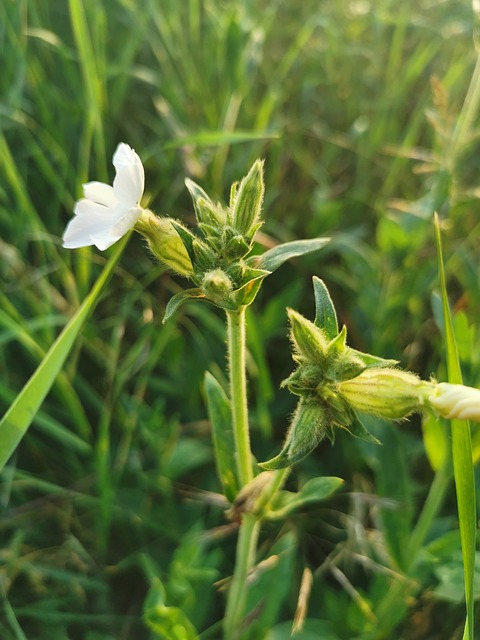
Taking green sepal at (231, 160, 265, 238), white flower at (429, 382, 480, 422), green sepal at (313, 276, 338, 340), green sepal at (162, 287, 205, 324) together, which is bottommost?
white flower at (429, 382, 480, 422)

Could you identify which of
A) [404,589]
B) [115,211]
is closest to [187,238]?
[115,211]

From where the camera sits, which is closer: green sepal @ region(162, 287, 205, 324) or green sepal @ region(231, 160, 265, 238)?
green sepal @ region(162, 287, 205, 324)

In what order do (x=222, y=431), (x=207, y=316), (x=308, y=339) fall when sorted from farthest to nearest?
(x=207, y=316) < (x=222, y=431) < (x=308, y=339)

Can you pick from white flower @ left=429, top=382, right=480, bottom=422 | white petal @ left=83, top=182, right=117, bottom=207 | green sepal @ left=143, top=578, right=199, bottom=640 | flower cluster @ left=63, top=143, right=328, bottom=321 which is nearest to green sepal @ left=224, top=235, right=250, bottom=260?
flower cluster @ left=63, top=143, right=328, bottom=321

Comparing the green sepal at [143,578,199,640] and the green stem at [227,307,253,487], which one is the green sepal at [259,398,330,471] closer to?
the green stem at [227,307,253,487]

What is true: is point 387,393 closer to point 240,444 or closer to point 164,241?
point 240,444
